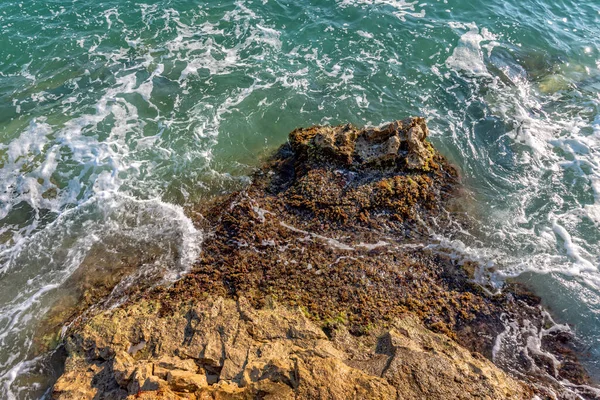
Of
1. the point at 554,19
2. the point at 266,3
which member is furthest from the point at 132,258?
the point at 554,19

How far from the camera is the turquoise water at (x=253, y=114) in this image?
1092 centimetres

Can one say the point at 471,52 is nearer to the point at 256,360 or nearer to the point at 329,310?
the point at 329,310

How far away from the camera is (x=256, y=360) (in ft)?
23.8

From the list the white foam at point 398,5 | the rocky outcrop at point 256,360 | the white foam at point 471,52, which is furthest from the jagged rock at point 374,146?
the white foam at point 398,5

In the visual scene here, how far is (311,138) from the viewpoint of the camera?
523 inches

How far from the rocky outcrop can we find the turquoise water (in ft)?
5.88

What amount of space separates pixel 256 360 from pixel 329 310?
238 cm

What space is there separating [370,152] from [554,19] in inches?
699

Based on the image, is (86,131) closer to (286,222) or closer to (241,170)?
(241,170)

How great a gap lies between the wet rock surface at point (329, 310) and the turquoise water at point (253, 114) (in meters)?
1.16

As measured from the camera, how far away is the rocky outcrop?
6.46 meters

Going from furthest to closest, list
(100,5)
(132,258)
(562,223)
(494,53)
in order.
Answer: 1. (100,5)
2. (494,53)
3. (562,223)
4. (132,258)

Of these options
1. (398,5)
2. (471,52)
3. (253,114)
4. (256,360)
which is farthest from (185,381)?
(398,5)

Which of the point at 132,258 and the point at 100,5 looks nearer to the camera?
the point at 132,258
